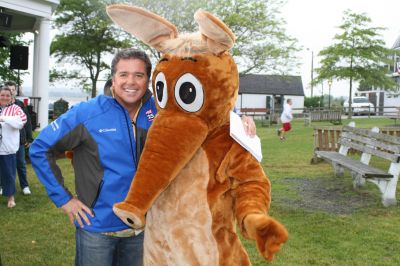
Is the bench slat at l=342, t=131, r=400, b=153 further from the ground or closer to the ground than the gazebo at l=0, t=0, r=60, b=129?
closer to the ground


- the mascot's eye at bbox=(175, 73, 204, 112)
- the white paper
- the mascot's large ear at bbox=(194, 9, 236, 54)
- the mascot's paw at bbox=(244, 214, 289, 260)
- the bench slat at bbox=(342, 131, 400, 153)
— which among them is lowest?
the mascot's paw at bbox=(244, 214, 289, 260)

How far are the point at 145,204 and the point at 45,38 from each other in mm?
13152

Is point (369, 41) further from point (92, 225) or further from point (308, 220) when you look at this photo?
point (92, 225)

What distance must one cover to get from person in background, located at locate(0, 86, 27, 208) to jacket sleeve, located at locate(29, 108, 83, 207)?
14.9ft

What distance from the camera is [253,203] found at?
2.00 m

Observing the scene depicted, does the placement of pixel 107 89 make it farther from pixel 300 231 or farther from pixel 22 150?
pixel 22 150

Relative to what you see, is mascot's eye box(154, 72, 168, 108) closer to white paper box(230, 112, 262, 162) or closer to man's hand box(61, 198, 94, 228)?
white paper box(230, 112, 262, 162)

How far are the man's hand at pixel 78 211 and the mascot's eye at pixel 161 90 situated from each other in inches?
29.9

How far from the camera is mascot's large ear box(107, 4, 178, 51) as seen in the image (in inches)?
88.9

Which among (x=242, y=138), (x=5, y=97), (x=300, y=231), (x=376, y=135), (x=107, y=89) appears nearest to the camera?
(x=242, y=138)

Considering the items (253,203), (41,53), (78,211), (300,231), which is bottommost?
(300,231)

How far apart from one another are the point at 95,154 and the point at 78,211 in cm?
33

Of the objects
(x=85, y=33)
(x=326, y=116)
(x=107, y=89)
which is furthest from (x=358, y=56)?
(x=107, y=89)

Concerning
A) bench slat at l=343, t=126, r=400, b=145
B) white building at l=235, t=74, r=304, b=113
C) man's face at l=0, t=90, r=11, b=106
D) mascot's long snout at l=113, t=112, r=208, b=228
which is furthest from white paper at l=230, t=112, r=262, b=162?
white building at l=235, t=74, r=304, b=113
